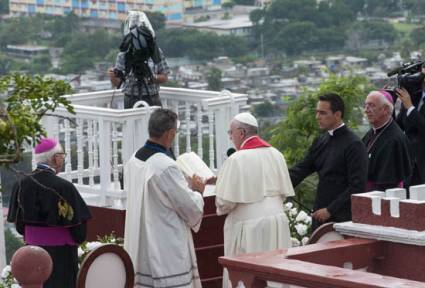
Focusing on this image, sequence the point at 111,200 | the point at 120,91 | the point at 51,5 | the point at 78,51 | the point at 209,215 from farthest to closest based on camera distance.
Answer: the point at 51,5 < the point at 78,51 < the point at 120,91 < the point at 111,200 < the point at 209,215

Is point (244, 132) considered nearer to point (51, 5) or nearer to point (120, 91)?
point (120, 91)

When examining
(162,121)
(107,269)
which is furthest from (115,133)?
(107,269)

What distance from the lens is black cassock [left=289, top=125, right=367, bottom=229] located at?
33.6 ft

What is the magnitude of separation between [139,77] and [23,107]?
451cm

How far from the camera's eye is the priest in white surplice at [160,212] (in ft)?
31.4

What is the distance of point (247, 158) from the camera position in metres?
10.1

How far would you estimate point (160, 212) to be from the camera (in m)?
9.66

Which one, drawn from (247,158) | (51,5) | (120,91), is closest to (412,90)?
(247,158)

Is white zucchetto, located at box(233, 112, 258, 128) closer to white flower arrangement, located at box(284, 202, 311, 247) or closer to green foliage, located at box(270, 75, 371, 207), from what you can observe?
white flower arrangement, located at box(284, 202, 311, 247)

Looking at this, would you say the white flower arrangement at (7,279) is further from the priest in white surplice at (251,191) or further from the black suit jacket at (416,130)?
the black suit jacket at (416,130)

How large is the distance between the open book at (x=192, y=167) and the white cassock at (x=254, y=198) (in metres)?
0.26

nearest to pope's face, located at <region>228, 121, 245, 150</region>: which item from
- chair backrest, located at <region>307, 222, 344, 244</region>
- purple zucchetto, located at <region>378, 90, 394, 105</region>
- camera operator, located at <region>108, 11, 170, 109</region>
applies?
purple zucchetto, located at <region>378, 90, 394, 105</region>

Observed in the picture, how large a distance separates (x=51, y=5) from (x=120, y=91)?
31187 millimetres

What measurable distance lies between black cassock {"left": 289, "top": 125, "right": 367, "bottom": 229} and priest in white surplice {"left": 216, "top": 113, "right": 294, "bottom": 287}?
0.36 meters
